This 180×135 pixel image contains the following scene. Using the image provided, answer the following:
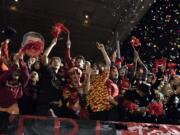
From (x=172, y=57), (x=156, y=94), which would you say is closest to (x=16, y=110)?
(x=156, y=94)

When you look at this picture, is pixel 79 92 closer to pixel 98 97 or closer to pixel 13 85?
pixel 98 97

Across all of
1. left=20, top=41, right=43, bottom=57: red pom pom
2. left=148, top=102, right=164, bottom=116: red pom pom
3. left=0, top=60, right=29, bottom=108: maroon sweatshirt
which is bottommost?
left=148, top=102, right=164, bottom=116: red pom pom

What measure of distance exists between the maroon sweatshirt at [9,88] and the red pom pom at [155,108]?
181 centimetres

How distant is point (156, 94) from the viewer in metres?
5.97

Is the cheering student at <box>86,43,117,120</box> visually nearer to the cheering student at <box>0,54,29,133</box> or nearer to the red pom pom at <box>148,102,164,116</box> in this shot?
the red pom pom at <box>148,102,164,116</box>

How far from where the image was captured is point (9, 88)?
16.4 feet

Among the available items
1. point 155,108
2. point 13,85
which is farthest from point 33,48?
point 155,108

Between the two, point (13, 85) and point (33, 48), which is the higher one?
point (33, 48)

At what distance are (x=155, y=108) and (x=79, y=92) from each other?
112 centimetres

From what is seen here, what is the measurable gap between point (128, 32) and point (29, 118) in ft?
21.3

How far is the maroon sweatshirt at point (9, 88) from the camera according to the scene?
495 centimetres

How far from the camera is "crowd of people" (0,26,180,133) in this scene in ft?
16.7

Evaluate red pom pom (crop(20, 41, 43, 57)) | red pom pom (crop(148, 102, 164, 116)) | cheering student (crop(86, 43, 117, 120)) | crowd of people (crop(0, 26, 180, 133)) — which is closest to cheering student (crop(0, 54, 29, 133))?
crowd of people (crop(0, 26, 180, 133))

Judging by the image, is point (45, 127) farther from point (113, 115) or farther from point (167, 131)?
point (167, 131)
